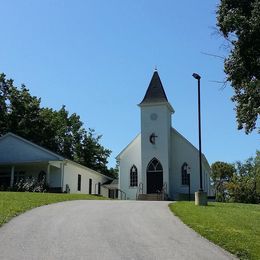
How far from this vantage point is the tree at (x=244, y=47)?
20.0 meters

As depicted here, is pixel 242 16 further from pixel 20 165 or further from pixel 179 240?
pixel 20 165

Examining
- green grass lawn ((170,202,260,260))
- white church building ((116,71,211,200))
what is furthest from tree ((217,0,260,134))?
white church building ((116,71,211,200))

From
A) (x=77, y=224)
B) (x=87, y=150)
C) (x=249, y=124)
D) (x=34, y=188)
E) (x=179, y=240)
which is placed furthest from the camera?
(x=87, y=150)

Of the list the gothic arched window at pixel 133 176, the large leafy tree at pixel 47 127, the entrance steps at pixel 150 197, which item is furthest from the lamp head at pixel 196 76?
the large leafy tree at pixel 47 127

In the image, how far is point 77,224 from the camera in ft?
51.4

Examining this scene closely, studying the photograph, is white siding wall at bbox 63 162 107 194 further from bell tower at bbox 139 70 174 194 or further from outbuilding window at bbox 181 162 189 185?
outbuilding window at bbox 181 162 189 185

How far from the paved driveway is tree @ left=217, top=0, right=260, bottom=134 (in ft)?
22.3

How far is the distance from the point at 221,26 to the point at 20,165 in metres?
27.9

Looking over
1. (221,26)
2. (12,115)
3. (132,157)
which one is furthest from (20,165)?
(221,26)

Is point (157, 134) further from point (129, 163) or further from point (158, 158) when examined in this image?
point (129, 163)

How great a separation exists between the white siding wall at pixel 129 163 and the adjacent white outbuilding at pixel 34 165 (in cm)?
448

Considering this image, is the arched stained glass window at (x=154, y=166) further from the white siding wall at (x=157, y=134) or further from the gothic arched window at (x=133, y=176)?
the gothic arched window at (x=133, y=176)

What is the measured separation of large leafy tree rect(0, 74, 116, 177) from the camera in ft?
186

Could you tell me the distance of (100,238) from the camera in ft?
43.6
